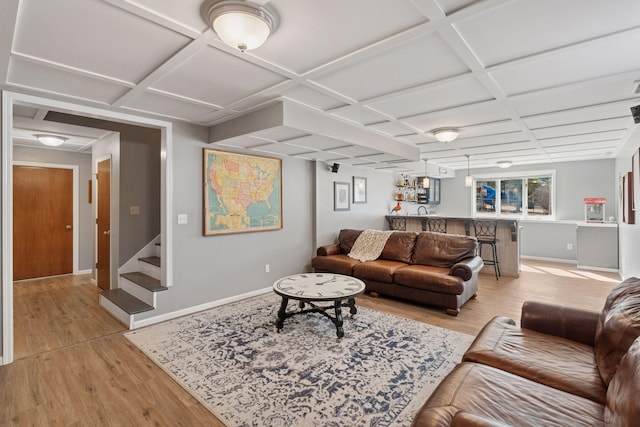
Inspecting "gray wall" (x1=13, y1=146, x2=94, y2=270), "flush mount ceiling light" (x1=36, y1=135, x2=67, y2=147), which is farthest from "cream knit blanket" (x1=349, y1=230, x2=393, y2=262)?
"gray wall" (x1=13, y1=146, x2=94, y2=270)

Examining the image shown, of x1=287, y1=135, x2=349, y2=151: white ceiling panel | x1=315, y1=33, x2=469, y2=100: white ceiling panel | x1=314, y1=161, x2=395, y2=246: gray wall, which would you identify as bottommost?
x1=314, y1=161, x2=395, y2=246: gray wall

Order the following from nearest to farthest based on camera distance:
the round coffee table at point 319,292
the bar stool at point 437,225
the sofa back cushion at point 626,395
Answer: the sofa back cushion at point 626,395
the round coffee table at point 319,292
the bar stool at point 437,225

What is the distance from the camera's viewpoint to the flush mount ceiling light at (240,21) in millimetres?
1552

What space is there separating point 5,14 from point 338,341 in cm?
325

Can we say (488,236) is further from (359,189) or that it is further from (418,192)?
(418,192)

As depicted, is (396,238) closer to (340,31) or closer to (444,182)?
(340,31)

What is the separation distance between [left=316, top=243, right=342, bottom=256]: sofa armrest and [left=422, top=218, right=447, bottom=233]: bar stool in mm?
2448

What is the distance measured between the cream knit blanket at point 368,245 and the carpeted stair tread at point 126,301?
3.12 m

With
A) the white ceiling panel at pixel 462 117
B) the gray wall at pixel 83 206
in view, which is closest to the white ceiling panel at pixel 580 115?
the white ceiling panel at pixel 462 117

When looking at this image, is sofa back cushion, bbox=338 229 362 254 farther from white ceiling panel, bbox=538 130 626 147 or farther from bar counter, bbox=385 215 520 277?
white ceiling panel, bbox=538 130 626 147

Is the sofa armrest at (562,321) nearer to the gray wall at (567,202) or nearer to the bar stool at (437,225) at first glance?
the bar stool at (437,225)

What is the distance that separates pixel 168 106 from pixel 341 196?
3.56 meters

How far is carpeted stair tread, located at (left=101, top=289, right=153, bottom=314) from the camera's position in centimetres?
346

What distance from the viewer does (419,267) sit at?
4.40m
